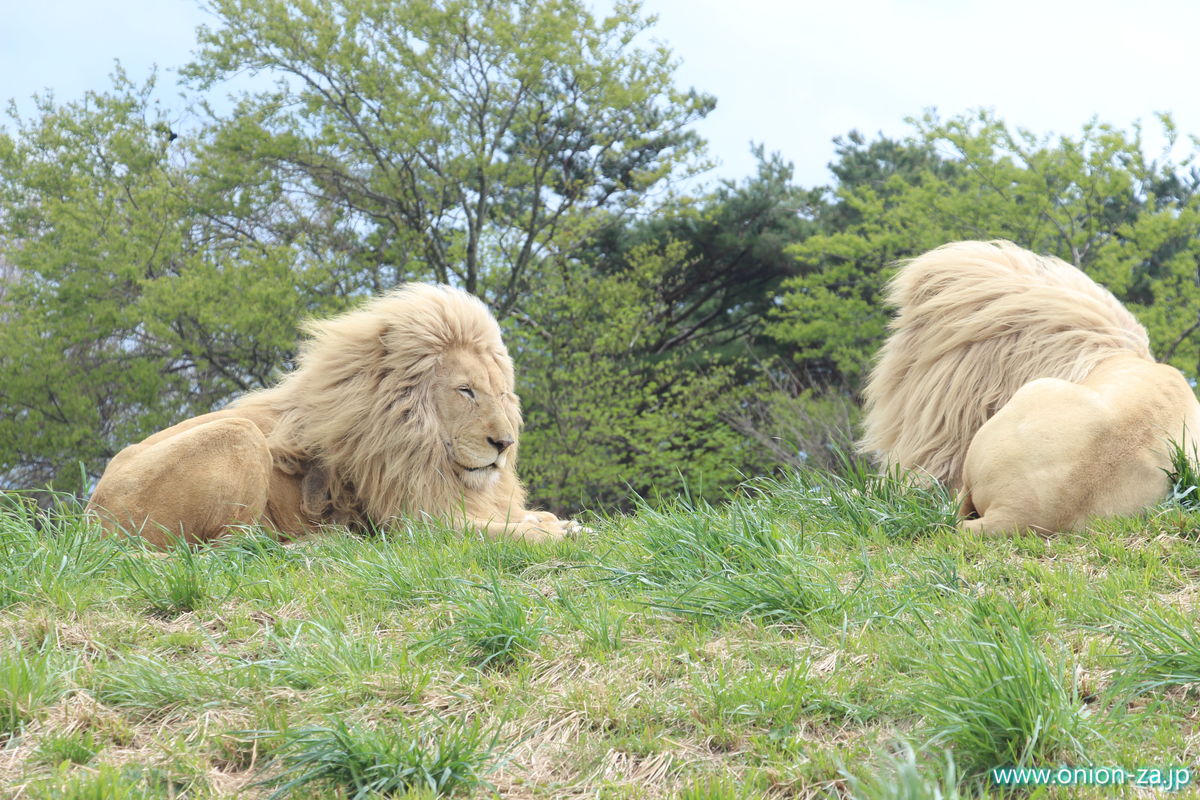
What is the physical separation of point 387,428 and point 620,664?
2.80 m

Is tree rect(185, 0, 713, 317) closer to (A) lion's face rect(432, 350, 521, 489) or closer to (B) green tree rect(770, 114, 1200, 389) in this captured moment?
(B) green tree rect(770, 114, 1200, 389)

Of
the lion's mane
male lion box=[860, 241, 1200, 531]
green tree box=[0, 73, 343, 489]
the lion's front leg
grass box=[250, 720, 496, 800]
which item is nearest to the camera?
grass box=[250, 720, 496, 800]

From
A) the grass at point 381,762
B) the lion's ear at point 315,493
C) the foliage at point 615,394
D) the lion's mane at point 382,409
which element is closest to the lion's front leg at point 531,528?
the lion's mane at point 382,409

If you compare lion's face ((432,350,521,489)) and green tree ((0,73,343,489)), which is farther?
green tree ((0,73,343,489))

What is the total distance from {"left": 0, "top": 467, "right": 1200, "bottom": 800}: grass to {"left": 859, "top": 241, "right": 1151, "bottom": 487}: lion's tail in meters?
0.70

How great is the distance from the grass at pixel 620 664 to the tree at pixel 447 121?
781 inches

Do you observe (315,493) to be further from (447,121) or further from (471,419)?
(447,121)

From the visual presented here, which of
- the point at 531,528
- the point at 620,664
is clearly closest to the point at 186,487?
the point at 531,528

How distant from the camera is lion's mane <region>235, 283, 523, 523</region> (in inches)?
227

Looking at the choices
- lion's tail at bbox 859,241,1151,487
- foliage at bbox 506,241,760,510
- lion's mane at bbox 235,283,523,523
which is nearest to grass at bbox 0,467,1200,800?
lion's tail at bbox 859,241,1151,487

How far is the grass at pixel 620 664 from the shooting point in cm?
267

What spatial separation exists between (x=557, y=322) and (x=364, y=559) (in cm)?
2105

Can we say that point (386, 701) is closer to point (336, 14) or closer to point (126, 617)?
point (126, 617)

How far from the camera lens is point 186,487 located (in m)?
5.16
